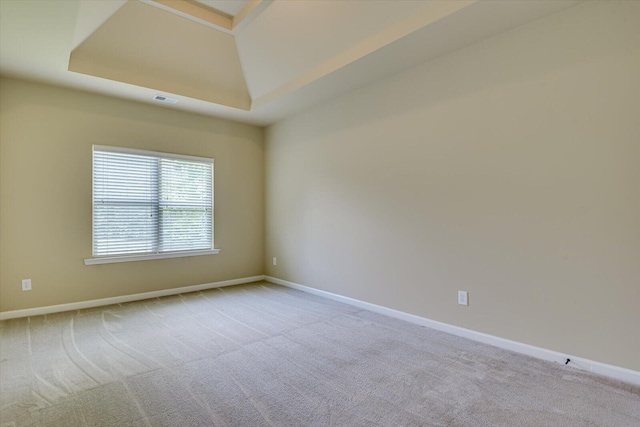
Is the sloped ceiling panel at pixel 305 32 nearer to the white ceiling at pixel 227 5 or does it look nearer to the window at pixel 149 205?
the white ceiling at pixel 227 5

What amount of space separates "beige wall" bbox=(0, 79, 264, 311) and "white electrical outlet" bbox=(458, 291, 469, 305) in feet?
11.8

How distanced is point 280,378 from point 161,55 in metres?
3.66

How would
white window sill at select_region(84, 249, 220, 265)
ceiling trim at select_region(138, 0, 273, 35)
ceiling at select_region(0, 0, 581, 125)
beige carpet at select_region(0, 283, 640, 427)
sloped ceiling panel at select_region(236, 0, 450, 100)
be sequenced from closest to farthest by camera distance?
beige carpet at select_region(0, 283, 640, 427) → ceiling at select_region(0, 0, 581, 125) → sloped ceiling panel at select_region(236, 0, 450, 100) → ceiling trim at select_region(138, 0, 273, 35) → white window sill at select_region(84, 249, 220, 265)

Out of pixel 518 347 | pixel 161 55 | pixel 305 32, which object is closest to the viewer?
pixel 518 347

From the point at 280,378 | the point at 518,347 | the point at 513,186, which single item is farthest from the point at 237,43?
the point at 518,347

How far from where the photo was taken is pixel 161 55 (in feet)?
12.1

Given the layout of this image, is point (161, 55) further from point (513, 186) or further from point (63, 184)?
point (513, 186)

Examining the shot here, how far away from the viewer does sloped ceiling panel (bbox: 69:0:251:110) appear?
3.32m

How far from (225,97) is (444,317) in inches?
151

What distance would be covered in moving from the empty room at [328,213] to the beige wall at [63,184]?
24 mm

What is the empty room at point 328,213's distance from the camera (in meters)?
2.11

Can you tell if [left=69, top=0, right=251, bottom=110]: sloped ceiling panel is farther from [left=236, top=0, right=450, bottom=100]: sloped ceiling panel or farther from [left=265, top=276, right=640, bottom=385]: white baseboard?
[left=265, top=276, right=640, bottom=385]: white baseboard

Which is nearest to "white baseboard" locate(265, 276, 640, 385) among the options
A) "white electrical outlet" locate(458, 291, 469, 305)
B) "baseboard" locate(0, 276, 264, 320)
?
"white electrical outlet" locate(458, 291, 469, 305)

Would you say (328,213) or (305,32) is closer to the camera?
(305,32)
